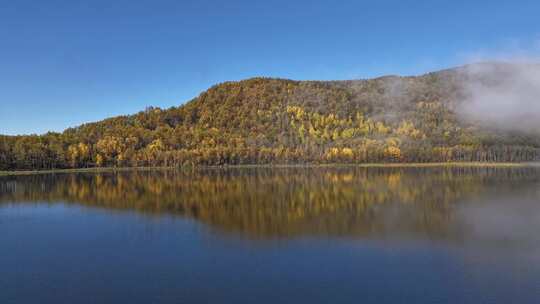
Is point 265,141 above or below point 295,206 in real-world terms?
above

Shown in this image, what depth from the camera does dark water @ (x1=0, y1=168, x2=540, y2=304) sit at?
15.4m

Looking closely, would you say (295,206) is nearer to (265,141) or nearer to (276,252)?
(276,252)

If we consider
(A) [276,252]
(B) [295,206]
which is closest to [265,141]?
(B) [295,206]

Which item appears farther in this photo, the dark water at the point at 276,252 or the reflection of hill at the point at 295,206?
the reflection of hill at the point at 295,206

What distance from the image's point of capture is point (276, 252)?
831 inches

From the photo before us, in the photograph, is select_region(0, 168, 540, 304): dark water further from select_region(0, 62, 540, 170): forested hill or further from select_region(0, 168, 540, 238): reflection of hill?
select_region(0, 62, 540, 170): forested hill

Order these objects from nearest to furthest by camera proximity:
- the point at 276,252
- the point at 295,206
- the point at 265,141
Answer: the point at 276,252
the point at 295,206
the point at 265,141

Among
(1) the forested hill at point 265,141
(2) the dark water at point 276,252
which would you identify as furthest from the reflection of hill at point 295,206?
(1) the forested hill at point 265,141

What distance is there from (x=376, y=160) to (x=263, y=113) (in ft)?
239

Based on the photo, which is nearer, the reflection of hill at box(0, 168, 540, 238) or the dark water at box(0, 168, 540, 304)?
the dark water at box(0, 168, 540, 304)

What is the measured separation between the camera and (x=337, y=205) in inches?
1499

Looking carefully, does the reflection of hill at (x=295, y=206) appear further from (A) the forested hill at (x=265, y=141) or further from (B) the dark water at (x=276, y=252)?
(A) the forested hill at (x=265, y=141)

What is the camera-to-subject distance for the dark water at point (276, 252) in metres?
15.4

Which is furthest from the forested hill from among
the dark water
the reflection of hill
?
the dark water
